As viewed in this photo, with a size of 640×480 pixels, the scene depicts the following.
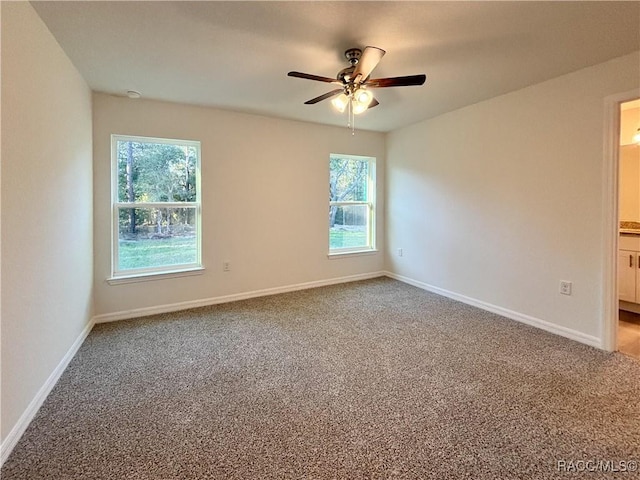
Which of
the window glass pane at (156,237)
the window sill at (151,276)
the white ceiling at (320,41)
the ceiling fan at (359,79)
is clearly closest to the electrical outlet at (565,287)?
the white ceiling at (320,41)

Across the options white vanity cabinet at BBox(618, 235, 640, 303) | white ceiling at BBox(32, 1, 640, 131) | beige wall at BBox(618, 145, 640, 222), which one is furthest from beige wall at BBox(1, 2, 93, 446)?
beige wall at BBox(618, 145, 640, 222)

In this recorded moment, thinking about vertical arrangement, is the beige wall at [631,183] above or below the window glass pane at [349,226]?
above

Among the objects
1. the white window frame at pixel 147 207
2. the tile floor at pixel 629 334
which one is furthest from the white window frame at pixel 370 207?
the tile floor at pixel 629 334

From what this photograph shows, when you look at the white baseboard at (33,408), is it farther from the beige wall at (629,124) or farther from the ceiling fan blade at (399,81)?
the beige wall at (629,124)

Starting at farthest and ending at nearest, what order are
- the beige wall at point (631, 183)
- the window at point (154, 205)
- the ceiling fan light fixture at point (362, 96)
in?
the beige wall at point (631, 183) < the window at point (154, 205) < the ceiling fan light fixture at point (362, 96)

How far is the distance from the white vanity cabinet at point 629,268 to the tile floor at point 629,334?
20cm

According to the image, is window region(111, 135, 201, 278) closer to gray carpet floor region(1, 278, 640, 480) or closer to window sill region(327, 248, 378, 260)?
gray carpet floor region(1, 278, 640, 480)

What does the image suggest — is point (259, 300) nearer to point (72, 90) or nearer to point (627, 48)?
point (72, 90)

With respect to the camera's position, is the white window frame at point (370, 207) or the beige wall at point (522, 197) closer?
the beige wall at point (522, 197)

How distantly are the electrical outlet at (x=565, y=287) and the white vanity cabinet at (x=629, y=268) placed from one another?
3.59ft

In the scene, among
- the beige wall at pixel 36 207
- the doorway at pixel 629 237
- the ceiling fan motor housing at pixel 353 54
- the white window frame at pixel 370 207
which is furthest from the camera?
the white window frame at pixel 370 207

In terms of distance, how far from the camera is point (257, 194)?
4078 millimetres

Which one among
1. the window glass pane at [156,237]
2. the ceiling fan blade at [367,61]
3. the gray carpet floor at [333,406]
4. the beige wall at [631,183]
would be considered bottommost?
the gray carpet floor at [333,406]

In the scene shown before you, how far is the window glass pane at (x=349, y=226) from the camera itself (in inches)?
191
